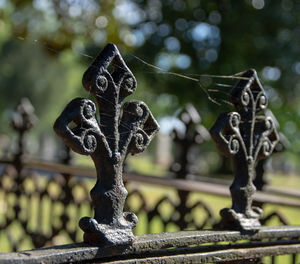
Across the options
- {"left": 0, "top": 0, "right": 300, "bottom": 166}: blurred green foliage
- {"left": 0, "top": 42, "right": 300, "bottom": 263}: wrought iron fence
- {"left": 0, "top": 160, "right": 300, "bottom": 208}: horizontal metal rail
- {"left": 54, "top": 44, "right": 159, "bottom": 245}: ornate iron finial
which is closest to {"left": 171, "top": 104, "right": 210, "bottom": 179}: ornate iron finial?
{"left": 0, "top": 160, "right": 300, "bottom": 208}: horizontal metal rail

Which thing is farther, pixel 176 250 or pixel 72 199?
pixel 72 199

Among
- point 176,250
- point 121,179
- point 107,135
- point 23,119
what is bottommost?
point 176,250

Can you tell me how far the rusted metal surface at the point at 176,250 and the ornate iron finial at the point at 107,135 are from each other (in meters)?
0.05

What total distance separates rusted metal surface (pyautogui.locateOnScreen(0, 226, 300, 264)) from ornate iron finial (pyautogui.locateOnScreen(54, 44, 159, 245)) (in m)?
0.05

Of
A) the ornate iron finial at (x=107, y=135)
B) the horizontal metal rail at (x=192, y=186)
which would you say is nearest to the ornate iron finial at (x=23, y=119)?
the horizontal metal rail at (x=192, y=186)

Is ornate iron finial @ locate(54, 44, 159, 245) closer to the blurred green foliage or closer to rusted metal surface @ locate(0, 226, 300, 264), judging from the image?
rusted metal surface @ locate(0, 226, 300, 264)

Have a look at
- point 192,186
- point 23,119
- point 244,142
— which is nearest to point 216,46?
point 23,119

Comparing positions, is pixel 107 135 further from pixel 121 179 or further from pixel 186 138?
pixel 186 138

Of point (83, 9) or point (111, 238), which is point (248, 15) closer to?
point (83, 9)

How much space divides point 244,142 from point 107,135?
2.03 ft

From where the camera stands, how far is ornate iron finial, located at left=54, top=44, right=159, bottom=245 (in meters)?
1.52

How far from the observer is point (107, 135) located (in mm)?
1591

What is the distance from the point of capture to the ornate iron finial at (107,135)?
1.52m

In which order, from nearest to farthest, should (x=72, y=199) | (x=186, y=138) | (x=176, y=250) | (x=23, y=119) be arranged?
(x=176, y=250), (x=72, y=199), (x=186, y=138), (x=23, y=119)
